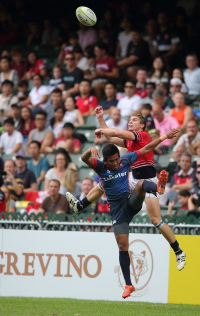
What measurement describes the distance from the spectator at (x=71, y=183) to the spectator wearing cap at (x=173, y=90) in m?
3.28

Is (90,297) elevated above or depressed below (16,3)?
below

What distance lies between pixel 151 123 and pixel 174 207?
9.11 feet

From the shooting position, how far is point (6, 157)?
15711 millimetres

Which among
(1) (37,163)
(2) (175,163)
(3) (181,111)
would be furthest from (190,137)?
(1) (37,163)

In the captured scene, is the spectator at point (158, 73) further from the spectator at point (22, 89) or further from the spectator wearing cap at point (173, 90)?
the spectator at point (22, 89)

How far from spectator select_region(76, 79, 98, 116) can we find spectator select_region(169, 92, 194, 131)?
8.25ft

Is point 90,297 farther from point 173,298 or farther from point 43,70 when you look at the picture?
point 43,70

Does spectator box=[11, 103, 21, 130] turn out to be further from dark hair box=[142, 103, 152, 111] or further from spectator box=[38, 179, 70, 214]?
spectator box=[38, 179, 70, 214]

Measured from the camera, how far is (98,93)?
1652 centimetres

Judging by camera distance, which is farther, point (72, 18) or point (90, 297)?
point (72, 18)

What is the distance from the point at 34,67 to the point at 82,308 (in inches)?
426

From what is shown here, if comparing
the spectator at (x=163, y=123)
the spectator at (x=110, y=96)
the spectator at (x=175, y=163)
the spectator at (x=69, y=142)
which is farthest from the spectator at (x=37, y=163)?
the spectator at (x=175, y=163)

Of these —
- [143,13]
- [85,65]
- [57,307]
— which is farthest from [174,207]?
[143,13]

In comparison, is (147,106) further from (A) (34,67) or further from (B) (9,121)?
(A) (34,67)
